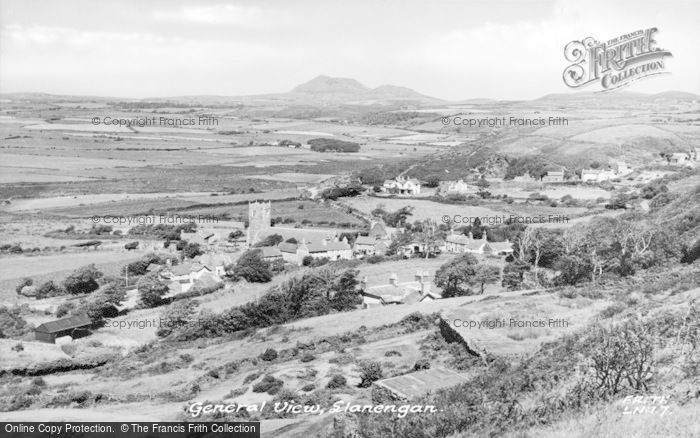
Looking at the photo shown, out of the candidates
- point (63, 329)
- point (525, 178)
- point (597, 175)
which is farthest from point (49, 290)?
point (525, 178)

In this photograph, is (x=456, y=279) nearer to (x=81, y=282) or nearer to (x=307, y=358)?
(x=307, y=358)

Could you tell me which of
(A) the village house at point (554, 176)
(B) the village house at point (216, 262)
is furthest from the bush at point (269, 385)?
(A) the village house at point (554, 176)

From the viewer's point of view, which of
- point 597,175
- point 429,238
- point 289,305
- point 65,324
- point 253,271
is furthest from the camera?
point 597,175

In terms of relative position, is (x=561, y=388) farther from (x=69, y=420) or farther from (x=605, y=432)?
(x=69, y=420)

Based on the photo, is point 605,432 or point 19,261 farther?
point 19,261

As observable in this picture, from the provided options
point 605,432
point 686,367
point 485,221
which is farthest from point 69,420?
point 485,221

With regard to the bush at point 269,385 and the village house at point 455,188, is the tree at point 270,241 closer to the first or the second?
the village house at point 455,188
